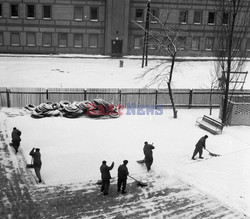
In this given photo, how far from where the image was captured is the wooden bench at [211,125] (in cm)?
2041

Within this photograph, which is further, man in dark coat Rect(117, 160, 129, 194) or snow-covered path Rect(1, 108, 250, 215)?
snow-covered path Rect(1, 108, 250, 215)

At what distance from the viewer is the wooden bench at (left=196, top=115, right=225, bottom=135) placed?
66.9ft

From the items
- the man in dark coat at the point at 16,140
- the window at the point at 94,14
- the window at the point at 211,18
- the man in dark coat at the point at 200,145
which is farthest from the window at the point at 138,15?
the man in dark coat at the point at 16,140

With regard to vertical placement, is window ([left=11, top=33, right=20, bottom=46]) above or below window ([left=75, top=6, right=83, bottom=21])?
below

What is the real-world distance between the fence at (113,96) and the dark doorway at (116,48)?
1960 cm

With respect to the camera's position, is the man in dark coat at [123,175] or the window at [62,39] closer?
the man in dark coat at [123,175]

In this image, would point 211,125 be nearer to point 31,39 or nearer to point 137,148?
point 137,148

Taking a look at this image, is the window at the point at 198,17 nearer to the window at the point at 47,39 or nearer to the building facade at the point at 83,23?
the building facade at the point at 83,23

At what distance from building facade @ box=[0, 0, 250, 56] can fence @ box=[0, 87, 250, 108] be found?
17.6m

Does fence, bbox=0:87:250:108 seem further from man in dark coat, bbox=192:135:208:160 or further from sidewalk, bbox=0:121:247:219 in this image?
sidewalk, bbox=0:121:247:219

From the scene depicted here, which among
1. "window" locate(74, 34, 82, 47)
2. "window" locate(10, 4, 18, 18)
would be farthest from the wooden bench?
"window" locate(10, 4, 18, 18)

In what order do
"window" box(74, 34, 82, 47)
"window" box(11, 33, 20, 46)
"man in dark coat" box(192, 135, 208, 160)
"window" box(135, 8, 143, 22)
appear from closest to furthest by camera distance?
"man in dark coat" box(192, 135, 208, 160)
"window" box(11, 33, 20, 46)
"window" box(74, 34, 82, 47)
"window" box(135, 8, 143, 22)

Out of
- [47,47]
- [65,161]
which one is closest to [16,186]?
[65,161]

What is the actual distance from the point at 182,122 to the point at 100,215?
11412 millimetres
